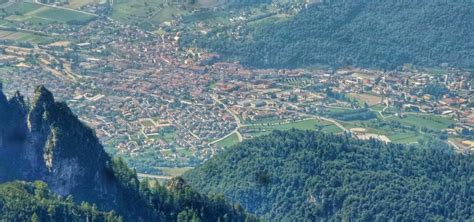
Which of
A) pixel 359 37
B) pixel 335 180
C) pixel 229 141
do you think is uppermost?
pixel 359 37

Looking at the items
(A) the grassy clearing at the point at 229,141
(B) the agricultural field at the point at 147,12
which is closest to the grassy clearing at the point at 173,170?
(A) the grassy clearing at the point at 229,141

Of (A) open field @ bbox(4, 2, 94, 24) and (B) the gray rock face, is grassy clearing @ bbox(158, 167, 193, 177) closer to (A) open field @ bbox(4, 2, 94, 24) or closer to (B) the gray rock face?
(B) the gray rock face

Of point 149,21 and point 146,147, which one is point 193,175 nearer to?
point 146,147

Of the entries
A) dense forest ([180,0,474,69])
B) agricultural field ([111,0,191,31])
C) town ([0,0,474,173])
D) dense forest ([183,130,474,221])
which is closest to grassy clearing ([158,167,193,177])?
town ([0,0,474,173])

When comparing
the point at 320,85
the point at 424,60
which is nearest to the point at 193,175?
the point at 320,85

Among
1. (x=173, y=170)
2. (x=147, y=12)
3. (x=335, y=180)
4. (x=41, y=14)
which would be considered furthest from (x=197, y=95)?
(x=335, y=180)

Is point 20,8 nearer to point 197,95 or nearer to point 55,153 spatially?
point 197,95

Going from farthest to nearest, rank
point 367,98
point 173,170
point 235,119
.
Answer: point 367,98, point 235,119, point 173,170
